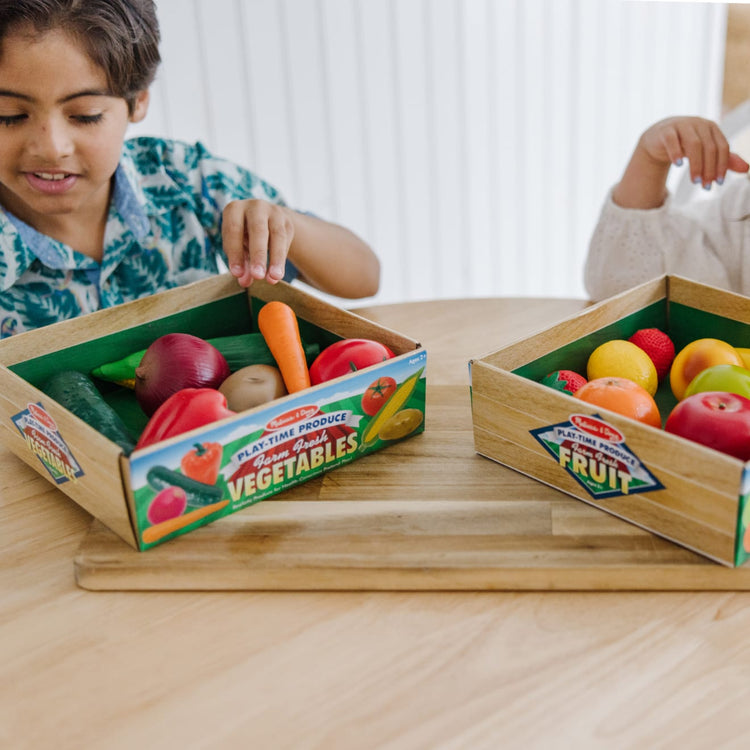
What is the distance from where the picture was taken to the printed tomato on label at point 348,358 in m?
0.86

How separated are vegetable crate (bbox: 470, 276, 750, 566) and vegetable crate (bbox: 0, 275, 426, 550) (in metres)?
0.11

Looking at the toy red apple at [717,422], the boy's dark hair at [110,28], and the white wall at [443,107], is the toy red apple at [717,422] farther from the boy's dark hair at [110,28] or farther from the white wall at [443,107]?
the white wall at [443,107]

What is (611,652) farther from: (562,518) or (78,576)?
(78,576)

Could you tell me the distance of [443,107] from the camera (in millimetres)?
2266

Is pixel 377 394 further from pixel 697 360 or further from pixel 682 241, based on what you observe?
pixel 682 241

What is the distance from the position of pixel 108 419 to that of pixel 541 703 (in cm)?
47

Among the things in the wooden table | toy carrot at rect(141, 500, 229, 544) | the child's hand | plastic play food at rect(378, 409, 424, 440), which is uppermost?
the child's hand

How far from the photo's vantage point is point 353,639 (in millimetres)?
672

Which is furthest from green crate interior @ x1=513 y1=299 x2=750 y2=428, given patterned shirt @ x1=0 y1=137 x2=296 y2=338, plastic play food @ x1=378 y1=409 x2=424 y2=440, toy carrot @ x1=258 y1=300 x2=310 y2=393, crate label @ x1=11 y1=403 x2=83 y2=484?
patterned shirt @ x1=0 y1=137 x2=296 y2=338

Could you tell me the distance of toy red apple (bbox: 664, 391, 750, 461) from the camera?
0.71m

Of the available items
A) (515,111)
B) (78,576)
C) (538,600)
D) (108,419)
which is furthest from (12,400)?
(515,111)

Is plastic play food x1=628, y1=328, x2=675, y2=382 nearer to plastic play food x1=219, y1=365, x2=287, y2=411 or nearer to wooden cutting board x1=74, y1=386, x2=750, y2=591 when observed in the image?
wooden cutting board x1=74, y1=386, x2=750, y2=591

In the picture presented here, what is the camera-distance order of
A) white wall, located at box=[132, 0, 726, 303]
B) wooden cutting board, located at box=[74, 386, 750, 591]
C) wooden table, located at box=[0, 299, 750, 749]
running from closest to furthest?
1. wooden table, located at box=[0, 299, 750, 749]
2. wooden cutting board, located at box=[74, 386, 750, 591]
3. white wall, located at box=[132, 0, 726, 303]

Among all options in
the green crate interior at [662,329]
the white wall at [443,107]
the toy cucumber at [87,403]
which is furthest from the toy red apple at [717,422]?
the white wall at [443,107]
